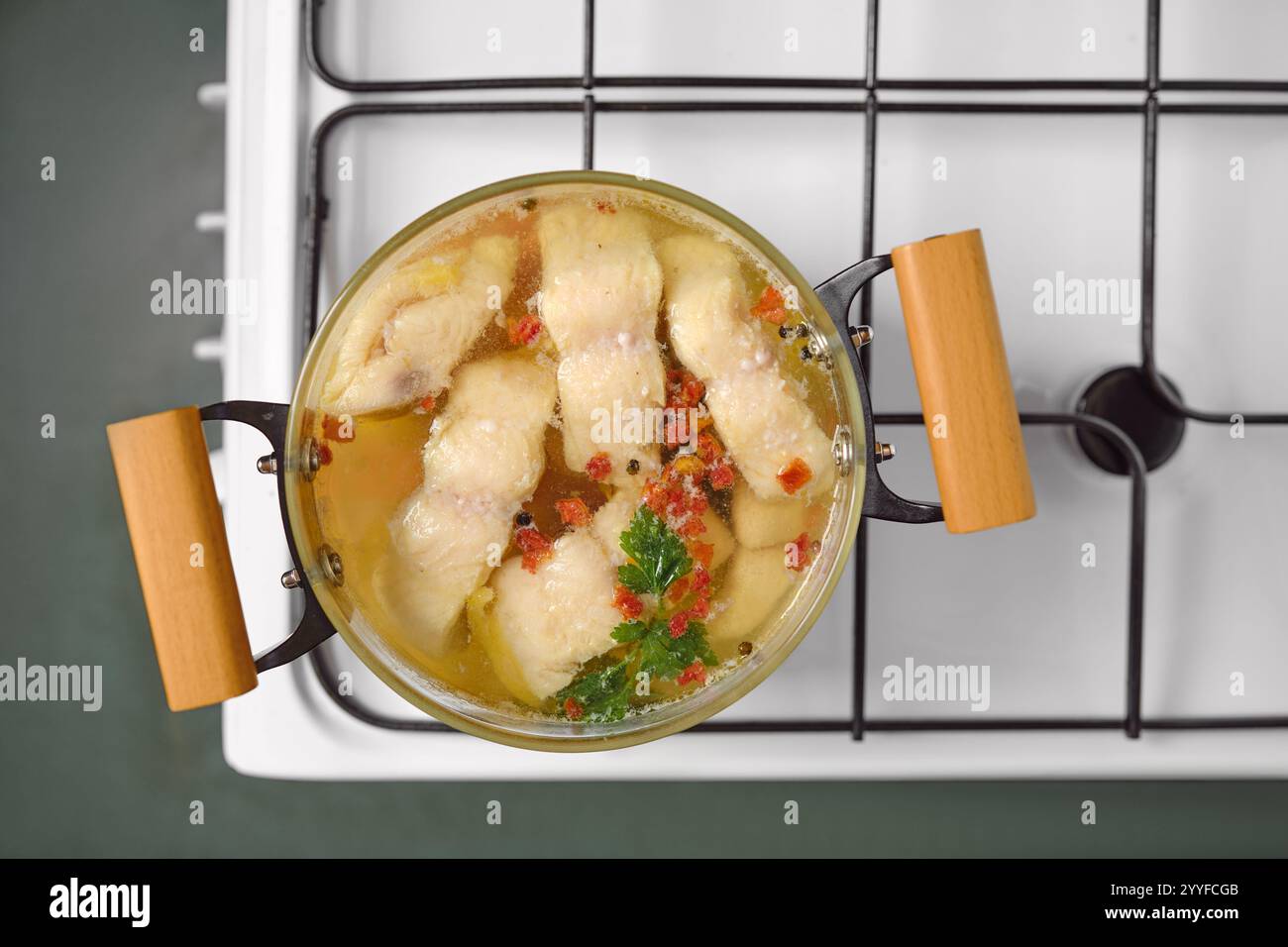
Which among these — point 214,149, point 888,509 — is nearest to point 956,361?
point 888,509

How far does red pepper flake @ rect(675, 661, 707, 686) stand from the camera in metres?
0.46

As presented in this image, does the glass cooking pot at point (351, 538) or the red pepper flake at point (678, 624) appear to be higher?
the glass cooking pot at point (351, 538)

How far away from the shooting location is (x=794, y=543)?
466 mm

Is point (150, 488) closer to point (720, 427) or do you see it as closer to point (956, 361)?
point (720, 427)

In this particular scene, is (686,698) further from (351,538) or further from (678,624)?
(351,538)

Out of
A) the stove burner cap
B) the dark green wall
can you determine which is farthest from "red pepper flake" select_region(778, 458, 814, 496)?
the dark green wall

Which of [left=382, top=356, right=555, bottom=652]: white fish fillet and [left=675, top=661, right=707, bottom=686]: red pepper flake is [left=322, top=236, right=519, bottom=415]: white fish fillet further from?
[left=675, top=661, right=707, bottom=686]: red pepper flake

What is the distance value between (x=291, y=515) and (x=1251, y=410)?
1.91 feet

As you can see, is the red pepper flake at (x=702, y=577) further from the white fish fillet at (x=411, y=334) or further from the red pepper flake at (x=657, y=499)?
the white fish fillet at (x=411, y=334)

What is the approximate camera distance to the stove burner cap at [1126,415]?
22.5 inches

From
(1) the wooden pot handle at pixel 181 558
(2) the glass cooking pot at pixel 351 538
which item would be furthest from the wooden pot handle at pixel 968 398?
(1) the wooden pot handle at pixel 181 558

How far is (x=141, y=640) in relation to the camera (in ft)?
2.64

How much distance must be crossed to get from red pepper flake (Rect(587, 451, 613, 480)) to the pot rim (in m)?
0.12

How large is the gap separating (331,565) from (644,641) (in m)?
0.16
